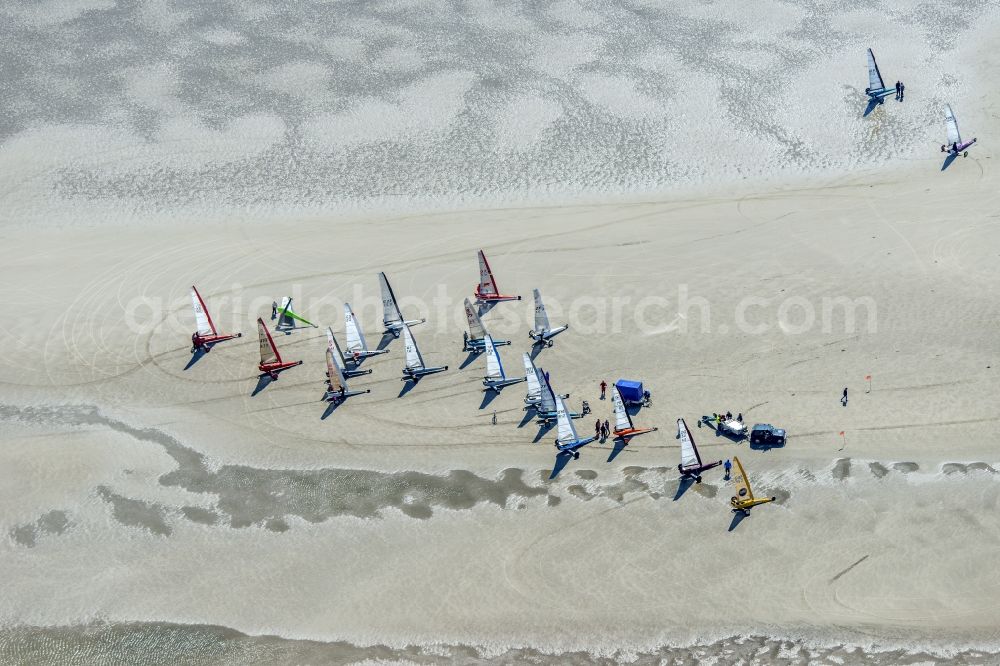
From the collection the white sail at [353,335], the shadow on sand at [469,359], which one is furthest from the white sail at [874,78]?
the white sail at [353,335]

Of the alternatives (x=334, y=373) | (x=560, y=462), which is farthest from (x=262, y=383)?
(x=560, y=462)

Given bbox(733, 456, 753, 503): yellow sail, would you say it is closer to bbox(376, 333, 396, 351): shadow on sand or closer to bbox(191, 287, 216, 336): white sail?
bbox(376, 333, 396, 351): shadow on sand

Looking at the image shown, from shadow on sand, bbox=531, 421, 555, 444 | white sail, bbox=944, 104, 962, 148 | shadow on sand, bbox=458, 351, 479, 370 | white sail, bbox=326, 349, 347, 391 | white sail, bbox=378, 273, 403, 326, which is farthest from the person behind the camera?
white sail, bbox=944, 104, 962, 148

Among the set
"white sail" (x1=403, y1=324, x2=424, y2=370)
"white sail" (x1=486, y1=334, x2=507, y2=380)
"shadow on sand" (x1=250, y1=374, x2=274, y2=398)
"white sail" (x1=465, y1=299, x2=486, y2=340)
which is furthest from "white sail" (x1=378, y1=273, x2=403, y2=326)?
"shadow on sand" (x1=250, y1=374, x2=274, y2=398)

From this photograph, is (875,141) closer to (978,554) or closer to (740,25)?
(740,25)

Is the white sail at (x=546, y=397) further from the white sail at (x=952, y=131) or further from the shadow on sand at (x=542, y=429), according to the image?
the white sail at (x=952, y=131)
